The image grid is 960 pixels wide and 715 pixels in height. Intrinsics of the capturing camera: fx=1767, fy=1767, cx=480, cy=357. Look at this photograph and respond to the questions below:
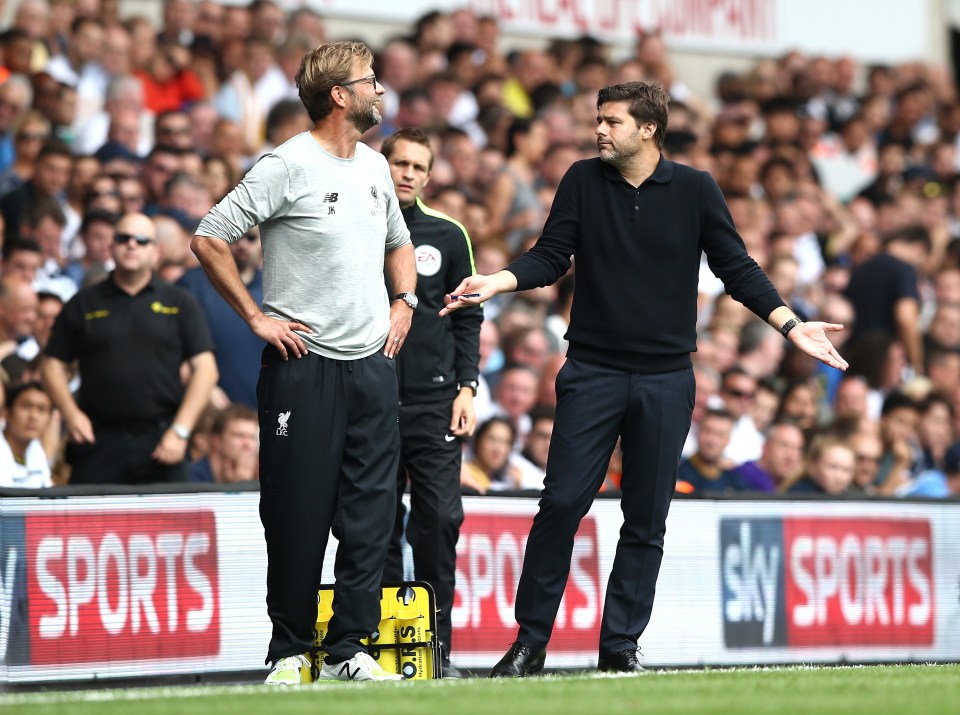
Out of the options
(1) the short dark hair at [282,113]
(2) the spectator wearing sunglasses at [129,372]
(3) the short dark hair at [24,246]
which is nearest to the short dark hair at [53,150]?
(3) the short dark hair at [24,246]

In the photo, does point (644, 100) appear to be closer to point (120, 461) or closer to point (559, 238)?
point (559, 238)

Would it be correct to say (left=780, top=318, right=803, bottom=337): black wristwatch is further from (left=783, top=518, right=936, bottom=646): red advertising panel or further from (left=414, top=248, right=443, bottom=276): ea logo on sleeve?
(left=783, top=518, right=936, bottom=646): red advertising panel

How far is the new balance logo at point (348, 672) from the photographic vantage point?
23.0 ft

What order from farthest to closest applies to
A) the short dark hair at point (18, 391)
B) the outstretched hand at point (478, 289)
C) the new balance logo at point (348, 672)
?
the short dark hair at point (18, 391) < the outstretched hand at point (478, 289) < the new balance logo at point (348, 672)

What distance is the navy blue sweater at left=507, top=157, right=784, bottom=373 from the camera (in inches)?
300

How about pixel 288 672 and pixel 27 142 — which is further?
pixel 27 142

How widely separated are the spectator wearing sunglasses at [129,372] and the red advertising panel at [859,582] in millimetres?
3691

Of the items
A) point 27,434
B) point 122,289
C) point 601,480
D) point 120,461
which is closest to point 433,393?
point 601,480

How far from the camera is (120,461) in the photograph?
9.57 meters

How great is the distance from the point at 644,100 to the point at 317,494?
7.29 feet

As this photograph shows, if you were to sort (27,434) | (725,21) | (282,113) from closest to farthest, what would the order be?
(27,434) < (282,113) < (725,21)

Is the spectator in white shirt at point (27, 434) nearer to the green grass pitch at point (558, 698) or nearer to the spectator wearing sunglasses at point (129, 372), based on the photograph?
the spectator wearing sunglasses at point (129, 372)

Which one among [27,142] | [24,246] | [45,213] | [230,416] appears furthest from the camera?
[27,142]

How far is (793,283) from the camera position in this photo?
583 inches
